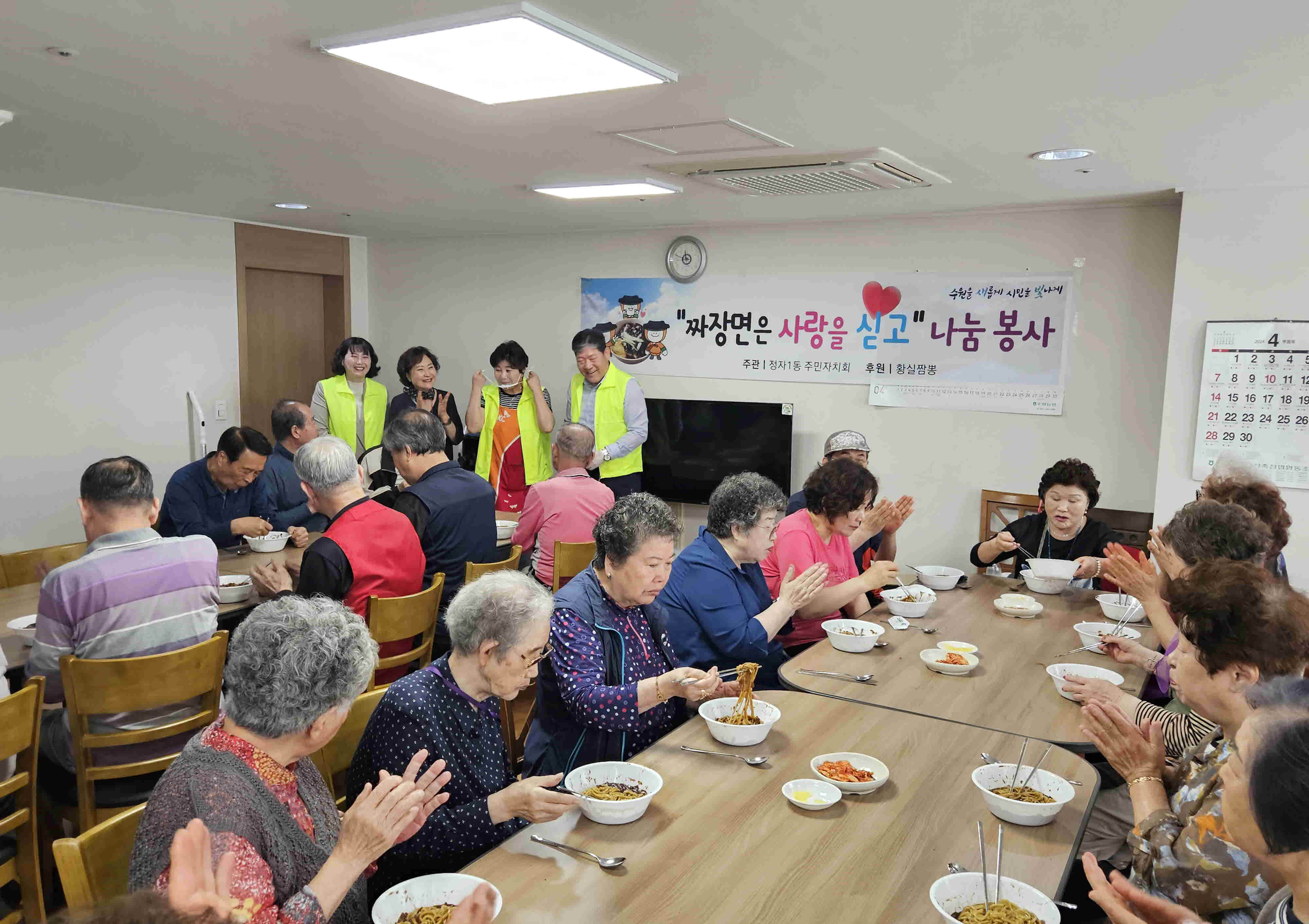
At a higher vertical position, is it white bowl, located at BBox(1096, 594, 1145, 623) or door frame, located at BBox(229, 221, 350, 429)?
door frame, located at BBox(229, 221, 350, 429)

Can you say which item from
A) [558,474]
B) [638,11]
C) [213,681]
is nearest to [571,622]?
[213,681]

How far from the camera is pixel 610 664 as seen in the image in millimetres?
2412

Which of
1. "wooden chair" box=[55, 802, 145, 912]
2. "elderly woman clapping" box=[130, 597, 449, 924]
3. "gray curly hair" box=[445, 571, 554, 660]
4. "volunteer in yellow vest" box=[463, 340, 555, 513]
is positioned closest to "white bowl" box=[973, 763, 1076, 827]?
"gray curly hair" box=[445, 571, 554, 660]

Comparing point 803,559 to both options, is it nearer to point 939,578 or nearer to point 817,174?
point 939,578

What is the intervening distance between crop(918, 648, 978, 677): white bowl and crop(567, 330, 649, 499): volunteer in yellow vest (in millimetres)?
3541

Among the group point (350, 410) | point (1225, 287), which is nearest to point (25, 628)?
point (350, 410)

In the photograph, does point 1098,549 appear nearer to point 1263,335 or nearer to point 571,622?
point 1263,335

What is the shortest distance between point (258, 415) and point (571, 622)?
545 centimetres

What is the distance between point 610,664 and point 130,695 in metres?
1.30

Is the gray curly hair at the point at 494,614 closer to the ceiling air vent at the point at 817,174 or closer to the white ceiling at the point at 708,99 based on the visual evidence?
the white ceiling at the point at 708,99

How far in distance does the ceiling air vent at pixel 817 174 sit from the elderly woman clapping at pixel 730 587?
1.57 m

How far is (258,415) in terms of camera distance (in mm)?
6988

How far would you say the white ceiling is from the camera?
224 centimetres

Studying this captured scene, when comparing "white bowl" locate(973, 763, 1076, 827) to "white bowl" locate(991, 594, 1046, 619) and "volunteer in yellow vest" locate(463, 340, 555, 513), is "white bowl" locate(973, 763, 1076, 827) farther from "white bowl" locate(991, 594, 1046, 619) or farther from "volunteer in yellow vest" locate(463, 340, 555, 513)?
"volunteer in yellow vest" locate(463, 340, 555, 513)
